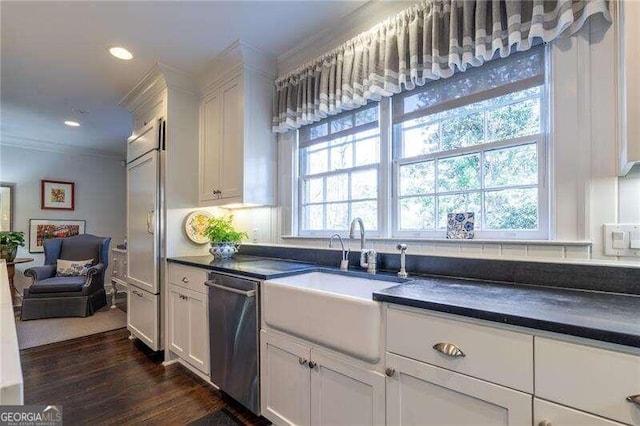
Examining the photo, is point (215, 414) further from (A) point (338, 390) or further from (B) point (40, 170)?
(B) point (40, 170)

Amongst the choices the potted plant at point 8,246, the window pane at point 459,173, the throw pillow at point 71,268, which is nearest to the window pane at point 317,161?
the window pane at point 459,173

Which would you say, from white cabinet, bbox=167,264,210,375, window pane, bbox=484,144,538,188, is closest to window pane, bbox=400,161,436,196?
window pane, bbox=484,144,538,188

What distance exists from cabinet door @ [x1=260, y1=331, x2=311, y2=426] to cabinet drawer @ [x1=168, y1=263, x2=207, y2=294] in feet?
2.39

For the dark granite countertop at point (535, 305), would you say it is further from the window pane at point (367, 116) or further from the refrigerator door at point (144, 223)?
the refrigerator door at point (144, 223)

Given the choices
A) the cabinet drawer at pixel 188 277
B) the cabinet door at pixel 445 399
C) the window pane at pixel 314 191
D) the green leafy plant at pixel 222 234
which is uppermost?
the window pane at pixel 314 191

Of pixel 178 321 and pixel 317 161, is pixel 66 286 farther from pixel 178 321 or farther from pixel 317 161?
pixel 317 161

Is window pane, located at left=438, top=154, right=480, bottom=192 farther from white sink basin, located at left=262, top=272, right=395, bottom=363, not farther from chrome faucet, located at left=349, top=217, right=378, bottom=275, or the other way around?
white sink basin, located at left=262, top=272, right=395, bottom=363

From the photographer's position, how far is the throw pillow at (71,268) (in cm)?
415

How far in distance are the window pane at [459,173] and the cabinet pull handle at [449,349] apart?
953 millimetres

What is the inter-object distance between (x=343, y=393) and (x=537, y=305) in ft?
2.68

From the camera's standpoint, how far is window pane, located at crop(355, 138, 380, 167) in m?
2.05

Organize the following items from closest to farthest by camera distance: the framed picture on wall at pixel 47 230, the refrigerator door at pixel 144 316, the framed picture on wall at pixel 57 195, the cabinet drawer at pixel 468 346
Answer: the cabinet drawer at pixel 468 346 < the refrigerator door at pixel 144 316 < the framed picture on wall at pixel 47 230 < the framed picture on wall at pixel 57 195

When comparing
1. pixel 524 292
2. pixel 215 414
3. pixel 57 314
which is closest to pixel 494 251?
pixel 524 292

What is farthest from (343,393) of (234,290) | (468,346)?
(234,290)
